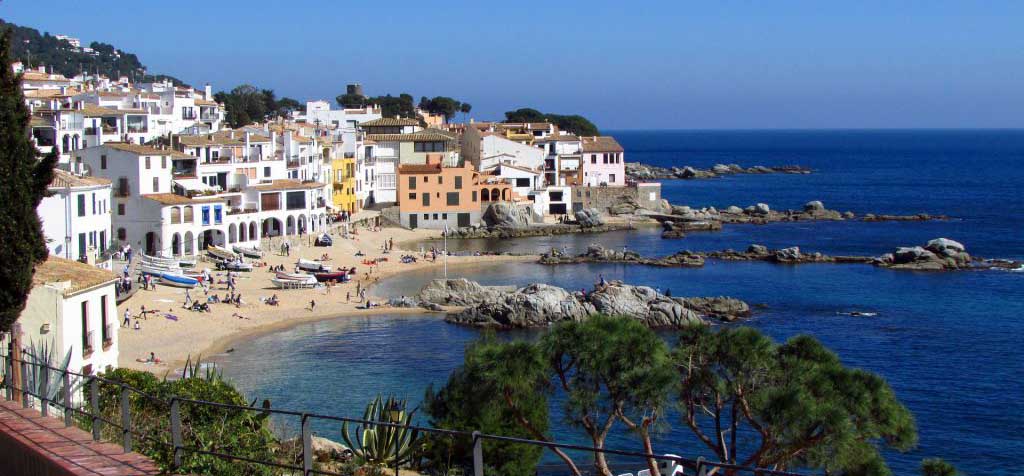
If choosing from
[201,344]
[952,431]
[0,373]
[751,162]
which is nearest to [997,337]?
[952,431]

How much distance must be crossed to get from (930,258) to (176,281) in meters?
39.9

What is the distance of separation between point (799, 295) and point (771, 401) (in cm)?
3531

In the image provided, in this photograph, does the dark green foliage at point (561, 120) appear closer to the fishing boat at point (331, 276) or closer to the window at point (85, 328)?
the fishing boat at point (331, 276)

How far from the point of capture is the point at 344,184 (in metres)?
71.2

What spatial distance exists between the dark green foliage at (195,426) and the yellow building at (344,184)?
55.8 meters

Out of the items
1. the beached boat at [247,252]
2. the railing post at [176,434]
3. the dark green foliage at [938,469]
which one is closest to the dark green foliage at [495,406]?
the dark green foliage at [938,469]

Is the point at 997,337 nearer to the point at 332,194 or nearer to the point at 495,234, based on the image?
the point at 495,234

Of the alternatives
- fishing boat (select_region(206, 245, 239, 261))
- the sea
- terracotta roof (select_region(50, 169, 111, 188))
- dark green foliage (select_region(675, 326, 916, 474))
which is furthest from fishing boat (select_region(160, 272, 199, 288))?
dark green foliage (select_region(675, 326, 916, 474))

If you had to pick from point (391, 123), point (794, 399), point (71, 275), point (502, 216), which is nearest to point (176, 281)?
point (71, 275)

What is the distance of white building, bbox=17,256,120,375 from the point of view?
1705 centimetres

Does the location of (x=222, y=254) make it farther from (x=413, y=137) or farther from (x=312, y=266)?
(x=413, y=137)

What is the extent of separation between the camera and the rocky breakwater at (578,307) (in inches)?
1625

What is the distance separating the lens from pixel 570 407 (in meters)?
16.9

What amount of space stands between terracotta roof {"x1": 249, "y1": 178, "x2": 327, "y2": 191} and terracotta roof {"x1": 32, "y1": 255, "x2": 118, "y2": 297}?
37.2m
